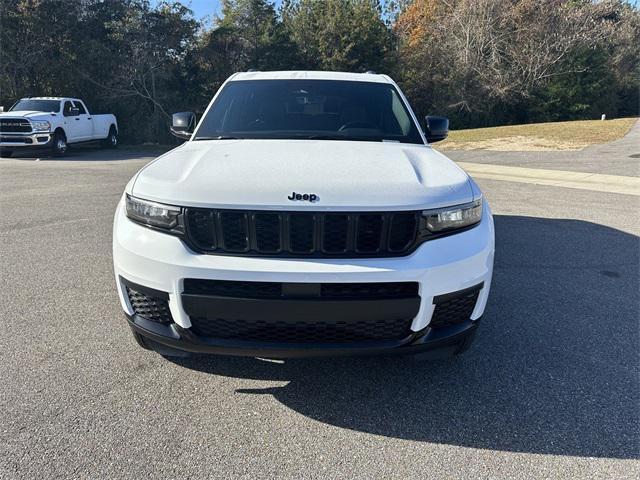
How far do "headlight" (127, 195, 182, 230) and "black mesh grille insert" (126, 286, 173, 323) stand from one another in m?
0.36

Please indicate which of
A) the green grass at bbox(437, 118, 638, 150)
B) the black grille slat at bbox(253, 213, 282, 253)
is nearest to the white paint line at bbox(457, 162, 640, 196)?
the green grass at bbox(437, 118, 638, 150)

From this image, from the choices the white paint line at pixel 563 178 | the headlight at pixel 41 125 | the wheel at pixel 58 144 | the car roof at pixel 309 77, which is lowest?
the wheel at pixel 58 144

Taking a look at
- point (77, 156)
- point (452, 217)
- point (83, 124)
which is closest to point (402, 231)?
point (452, 217)

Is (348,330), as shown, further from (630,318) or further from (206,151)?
(630,318)

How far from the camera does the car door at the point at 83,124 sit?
1802cm

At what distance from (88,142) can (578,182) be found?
16728mm

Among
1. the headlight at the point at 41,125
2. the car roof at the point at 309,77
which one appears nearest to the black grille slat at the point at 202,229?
the car roof at the point at 309,77

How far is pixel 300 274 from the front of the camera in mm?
2332

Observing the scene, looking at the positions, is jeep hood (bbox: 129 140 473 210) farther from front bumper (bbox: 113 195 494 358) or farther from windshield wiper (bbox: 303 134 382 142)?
windshield wiper (bbox: 303 134 382 142)

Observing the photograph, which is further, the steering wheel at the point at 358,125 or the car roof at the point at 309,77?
the car roof at the point at 309,77

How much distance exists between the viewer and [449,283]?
8.00 feet

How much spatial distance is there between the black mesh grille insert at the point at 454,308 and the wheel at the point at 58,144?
55.6 ft

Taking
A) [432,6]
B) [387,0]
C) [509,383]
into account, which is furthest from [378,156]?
[387,0]

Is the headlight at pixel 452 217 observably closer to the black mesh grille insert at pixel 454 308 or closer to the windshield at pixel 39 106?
the black mesh grille insert at pixel 454 308
